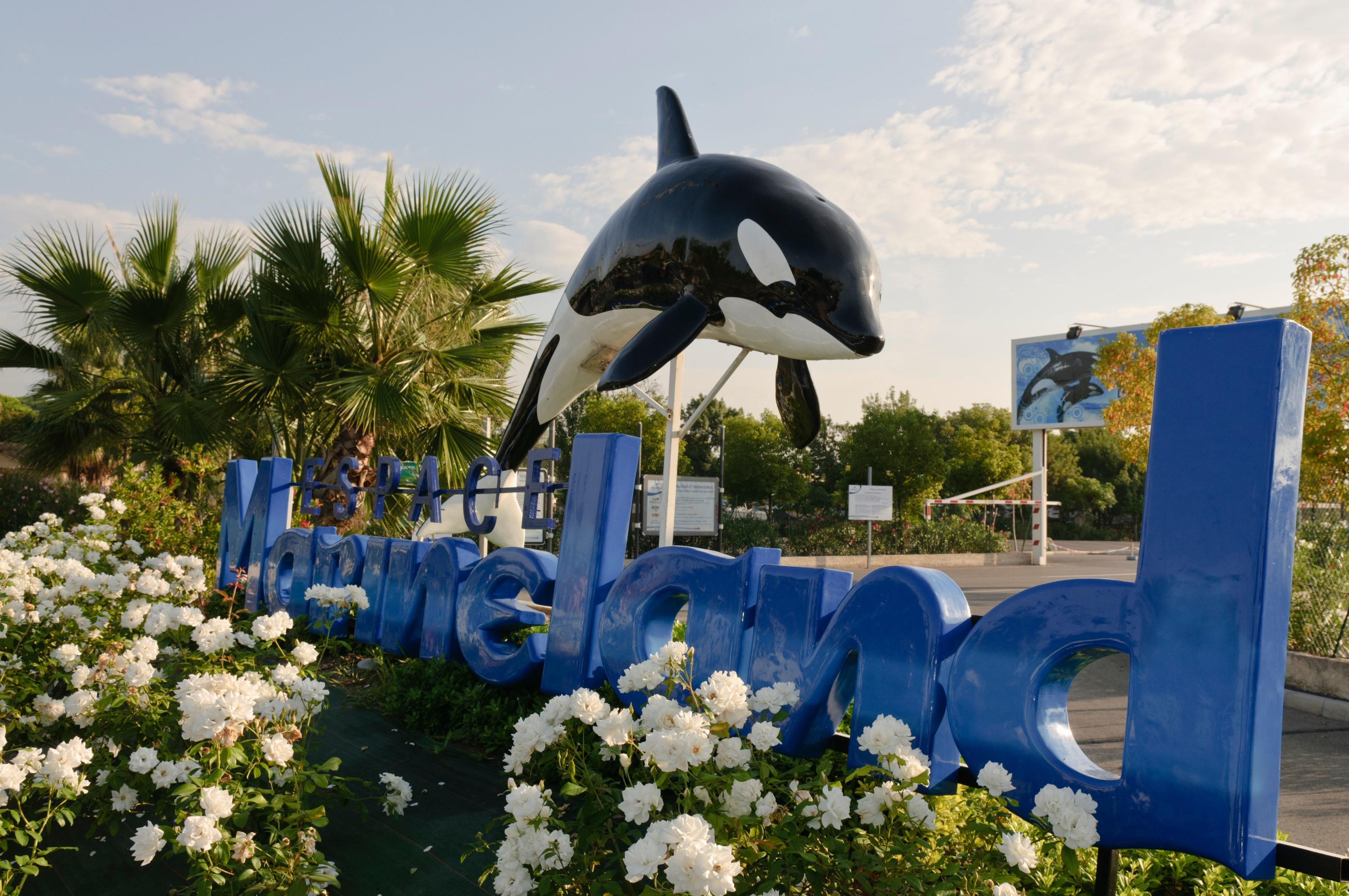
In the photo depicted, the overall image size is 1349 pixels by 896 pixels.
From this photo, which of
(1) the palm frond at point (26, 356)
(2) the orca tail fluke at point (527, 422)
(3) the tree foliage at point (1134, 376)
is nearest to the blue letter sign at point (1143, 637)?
(2) the orca tail fluke at point (527, 422)

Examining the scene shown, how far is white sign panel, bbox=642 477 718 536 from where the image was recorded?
1269 centimetres

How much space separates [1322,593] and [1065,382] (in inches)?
582

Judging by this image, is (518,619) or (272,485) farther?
(272,485)

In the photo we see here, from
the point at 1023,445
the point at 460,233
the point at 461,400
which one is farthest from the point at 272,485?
the point at 1023,445

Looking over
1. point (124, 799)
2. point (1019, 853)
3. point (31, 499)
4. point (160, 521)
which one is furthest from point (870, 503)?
point (31, 499)

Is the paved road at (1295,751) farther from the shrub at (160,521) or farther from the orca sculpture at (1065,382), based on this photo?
the orca sculpture at (1065,382)

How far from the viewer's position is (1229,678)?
6.86 feet

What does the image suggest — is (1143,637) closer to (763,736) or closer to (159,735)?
(763,736)

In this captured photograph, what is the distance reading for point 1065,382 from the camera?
66.4ft

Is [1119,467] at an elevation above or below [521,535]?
above

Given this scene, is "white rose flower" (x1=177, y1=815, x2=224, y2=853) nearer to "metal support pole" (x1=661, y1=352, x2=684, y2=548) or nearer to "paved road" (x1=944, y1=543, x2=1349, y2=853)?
"paved road" (x1=944, y1=543, x2=1349, y2=853)

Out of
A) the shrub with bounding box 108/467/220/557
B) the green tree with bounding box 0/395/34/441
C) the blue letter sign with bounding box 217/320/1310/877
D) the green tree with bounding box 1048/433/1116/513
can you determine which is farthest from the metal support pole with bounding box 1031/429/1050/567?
the green tree with bounding box 0/395/34/441

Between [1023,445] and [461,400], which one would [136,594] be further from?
[1023,445]

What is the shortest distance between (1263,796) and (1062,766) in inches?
18.0
